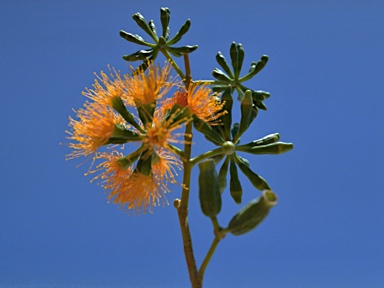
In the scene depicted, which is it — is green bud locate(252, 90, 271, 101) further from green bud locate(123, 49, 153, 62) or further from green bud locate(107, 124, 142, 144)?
green bud locate(107, 124, 142, 144)

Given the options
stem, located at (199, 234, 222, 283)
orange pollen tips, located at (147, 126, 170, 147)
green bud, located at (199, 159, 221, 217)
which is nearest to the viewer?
green bud, located at (199, 159, 221, 217)

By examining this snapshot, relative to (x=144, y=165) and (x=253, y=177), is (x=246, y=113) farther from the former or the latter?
(x=144, y=165)

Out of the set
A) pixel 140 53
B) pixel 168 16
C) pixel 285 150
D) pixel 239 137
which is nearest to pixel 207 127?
pixel 239 137

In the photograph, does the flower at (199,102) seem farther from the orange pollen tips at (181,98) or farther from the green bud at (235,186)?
the green bud at (235,186)

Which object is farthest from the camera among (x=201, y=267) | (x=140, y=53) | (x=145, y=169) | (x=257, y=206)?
(x=140, y=53)

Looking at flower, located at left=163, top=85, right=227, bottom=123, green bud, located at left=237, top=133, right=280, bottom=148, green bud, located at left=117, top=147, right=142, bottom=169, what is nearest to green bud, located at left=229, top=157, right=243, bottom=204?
→ green bud, located at left=237, top=133, right=280, bottom=148

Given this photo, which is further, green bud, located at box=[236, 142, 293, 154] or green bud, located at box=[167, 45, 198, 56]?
green bud, located at box=[167, 45, 198, 56]

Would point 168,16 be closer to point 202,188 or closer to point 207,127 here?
point 207,127
